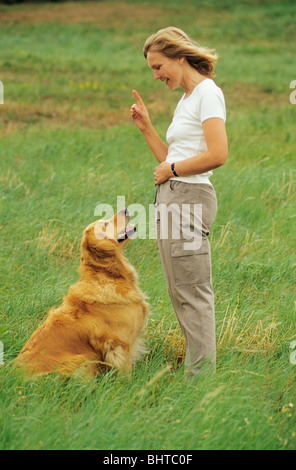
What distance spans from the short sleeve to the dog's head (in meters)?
0.99

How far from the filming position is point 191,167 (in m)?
2.91

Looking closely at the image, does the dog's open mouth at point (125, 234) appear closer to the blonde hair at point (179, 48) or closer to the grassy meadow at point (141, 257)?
the grassy meadow at point (141, 257)

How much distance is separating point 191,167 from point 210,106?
34cm

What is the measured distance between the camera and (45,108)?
34.1ft

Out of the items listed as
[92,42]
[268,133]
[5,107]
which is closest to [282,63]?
[92,42]

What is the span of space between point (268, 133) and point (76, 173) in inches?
163

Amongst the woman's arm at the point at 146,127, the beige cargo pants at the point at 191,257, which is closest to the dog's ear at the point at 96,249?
the beige cargo pants at the point at 191,257

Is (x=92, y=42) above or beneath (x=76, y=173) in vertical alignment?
above

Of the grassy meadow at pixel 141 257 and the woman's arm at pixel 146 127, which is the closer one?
the grassy meadow at pixel 141 257

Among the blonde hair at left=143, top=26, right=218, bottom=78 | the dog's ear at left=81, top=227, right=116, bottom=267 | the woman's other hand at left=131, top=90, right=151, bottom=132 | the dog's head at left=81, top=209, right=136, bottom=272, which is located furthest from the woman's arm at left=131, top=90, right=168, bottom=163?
the dog's ear at left=81, top=227, right=116, bottom=267

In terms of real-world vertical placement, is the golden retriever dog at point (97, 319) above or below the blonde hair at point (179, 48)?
below

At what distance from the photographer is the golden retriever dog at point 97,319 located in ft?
10.4

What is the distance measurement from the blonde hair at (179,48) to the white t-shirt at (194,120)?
0.44 feet

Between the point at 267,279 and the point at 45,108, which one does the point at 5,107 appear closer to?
the point at 45,108
